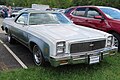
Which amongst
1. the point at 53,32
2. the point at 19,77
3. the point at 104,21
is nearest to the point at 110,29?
the point at 104,21

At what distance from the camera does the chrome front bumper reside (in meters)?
4.29

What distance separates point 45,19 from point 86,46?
1.95 metres

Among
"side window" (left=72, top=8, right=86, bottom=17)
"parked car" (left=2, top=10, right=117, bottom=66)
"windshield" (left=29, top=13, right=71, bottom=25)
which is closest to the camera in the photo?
"parked car" (left=2, top=10, right=117, bottom=66)

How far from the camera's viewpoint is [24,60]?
232 inches

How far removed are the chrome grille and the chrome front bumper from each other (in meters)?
0.10

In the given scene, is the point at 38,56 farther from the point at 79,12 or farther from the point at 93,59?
the point at 79,12

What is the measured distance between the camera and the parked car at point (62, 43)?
4391mm

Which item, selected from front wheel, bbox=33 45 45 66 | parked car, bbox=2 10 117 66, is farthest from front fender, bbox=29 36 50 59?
front wheel, bbox=33 45 45 66

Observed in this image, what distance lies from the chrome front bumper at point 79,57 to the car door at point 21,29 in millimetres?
1741

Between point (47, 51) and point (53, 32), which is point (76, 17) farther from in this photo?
point (47, 51)

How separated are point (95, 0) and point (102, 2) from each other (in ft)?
6.50

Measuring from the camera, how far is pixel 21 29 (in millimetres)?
6082

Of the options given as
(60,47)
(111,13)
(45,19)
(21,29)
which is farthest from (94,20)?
(60,47)

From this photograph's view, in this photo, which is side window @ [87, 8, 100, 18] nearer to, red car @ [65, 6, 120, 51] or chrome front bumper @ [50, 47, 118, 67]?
red car @ [65, 6, 120, 51]
